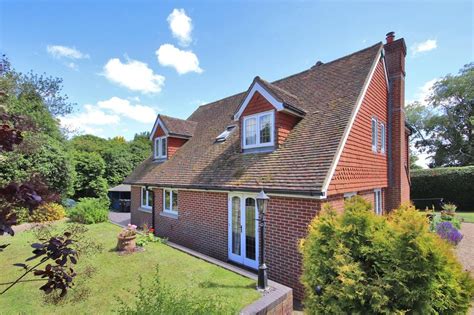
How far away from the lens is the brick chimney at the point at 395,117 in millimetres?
11812

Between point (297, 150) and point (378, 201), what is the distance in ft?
19.6

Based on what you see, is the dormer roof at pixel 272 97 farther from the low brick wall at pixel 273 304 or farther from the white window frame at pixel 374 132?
the low brick wall at pixel 273 304

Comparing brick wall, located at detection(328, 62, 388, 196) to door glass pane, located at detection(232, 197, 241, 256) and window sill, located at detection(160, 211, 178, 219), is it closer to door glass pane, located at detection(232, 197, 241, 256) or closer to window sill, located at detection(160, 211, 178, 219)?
door glass pane, located at detection(232, 197, 241, 256)

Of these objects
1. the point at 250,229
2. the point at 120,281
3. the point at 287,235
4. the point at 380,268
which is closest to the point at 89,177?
the point at 120,281

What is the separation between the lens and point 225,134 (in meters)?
12.9

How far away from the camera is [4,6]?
7.21m

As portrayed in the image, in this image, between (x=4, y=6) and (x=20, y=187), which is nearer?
(x=20, y=187)

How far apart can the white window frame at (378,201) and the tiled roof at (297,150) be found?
4701mm

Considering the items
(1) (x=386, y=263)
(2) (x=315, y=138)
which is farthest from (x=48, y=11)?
(1) (x=386, y=263)

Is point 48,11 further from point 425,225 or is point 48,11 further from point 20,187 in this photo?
point 425,225

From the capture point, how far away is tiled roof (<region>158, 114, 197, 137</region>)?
602 inches

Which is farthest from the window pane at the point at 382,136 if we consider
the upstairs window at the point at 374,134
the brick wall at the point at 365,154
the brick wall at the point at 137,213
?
the brick wall at the point at 137,213

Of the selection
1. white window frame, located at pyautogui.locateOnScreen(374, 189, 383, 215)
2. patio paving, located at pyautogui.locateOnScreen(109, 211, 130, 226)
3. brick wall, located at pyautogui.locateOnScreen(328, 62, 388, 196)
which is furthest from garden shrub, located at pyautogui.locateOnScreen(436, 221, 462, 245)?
patio paving, located at pyautogui.locateOnScreen(109, 211, 130, 226)

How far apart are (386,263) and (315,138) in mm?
5023
